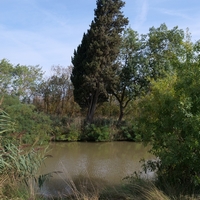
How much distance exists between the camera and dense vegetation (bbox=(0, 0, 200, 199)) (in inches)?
253

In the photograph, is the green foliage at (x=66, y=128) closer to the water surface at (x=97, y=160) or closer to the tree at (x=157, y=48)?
the water surface at (x=97, y=160)

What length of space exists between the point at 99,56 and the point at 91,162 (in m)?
10.4

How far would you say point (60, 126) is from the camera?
929 inches

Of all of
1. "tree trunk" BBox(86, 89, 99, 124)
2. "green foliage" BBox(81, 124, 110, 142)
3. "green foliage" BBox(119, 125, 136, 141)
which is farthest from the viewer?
"tree trunk" BBox(86, 89, 99, 124)

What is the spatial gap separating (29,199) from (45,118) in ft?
43.8

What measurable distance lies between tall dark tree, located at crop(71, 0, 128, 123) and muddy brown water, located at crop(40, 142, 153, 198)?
4.20 meters

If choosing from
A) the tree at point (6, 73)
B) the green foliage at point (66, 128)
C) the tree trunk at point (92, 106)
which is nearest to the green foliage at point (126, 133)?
the tree trunk at point (92, 106)

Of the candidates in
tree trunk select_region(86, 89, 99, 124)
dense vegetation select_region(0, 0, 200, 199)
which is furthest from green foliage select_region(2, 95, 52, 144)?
tree trunk select_region(86, 89, 99, 124)

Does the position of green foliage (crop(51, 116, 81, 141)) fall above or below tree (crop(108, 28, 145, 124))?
below

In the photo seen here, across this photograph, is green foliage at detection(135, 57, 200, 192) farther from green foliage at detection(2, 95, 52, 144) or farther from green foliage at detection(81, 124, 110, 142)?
green foliage at detection(81, 124, 110, 142)

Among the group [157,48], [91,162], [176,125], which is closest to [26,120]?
[91,162]

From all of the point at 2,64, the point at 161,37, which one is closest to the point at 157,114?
the point at 161,37

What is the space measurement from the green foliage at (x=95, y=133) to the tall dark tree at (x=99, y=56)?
1037mm

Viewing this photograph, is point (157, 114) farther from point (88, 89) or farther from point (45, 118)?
point (88, 89)
